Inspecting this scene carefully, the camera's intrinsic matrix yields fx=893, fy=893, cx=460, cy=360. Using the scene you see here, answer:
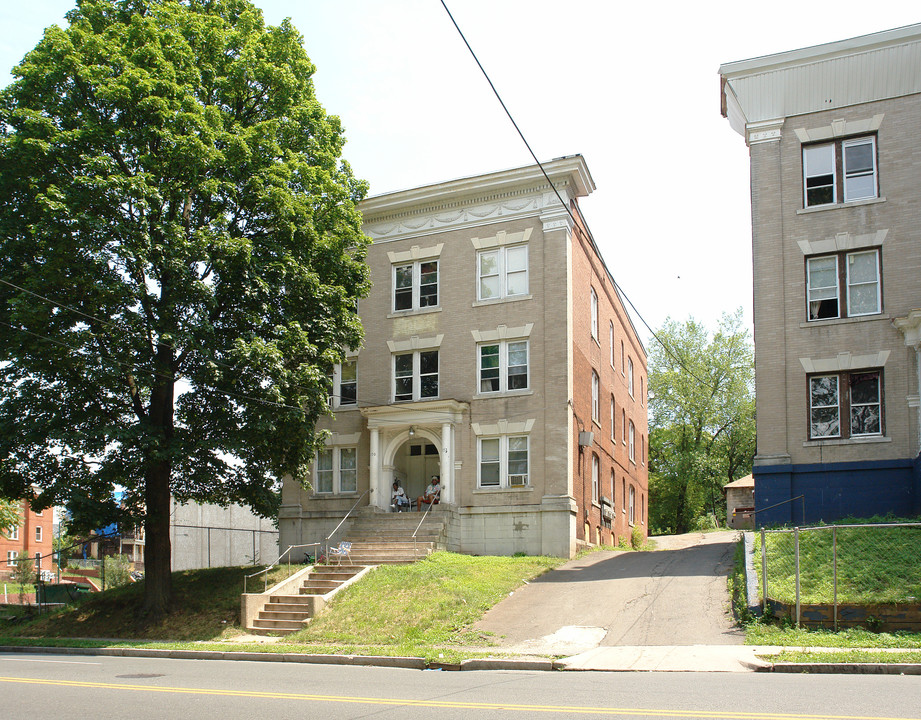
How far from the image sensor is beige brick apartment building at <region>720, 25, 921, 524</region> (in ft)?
76.8

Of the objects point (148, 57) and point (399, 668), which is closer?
point (399, 668)

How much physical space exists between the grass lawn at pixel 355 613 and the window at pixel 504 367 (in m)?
5.78

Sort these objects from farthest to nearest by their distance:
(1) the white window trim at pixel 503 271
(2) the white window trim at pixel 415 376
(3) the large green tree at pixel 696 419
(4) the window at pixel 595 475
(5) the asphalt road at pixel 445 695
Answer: (3) the large green tree at pixel 696 419, (4) the window at pixel 595 475, (2) the white window trim at pixel 415 376, (1) the white window trim at pixel 503 271, (5) the asphalt road at pixel 445 695

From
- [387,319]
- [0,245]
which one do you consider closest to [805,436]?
[387,319]

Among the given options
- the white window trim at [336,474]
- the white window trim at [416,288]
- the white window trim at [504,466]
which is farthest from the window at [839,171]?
the white window trim at [336,474]

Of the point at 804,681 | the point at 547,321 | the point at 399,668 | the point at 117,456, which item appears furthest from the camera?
the point at 547,321

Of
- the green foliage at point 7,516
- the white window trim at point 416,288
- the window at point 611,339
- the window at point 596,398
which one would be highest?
the white window trim at point 416,288

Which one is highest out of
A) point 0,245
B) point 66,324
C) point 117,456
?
point 0,245

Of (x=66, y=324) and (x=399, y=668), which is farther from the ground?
(x=66, y=324)

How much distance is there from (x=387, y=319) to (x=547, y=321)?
589cm

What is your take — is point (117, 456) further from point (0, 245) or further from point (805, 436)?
point (805, 436)

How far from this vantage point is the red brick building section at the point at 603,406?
99.2 ft

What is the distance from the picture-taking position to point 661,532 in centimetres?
6606

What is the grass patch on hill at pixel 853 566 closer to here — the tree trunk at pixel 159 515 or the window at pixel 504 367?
the window at pixel 504 367
